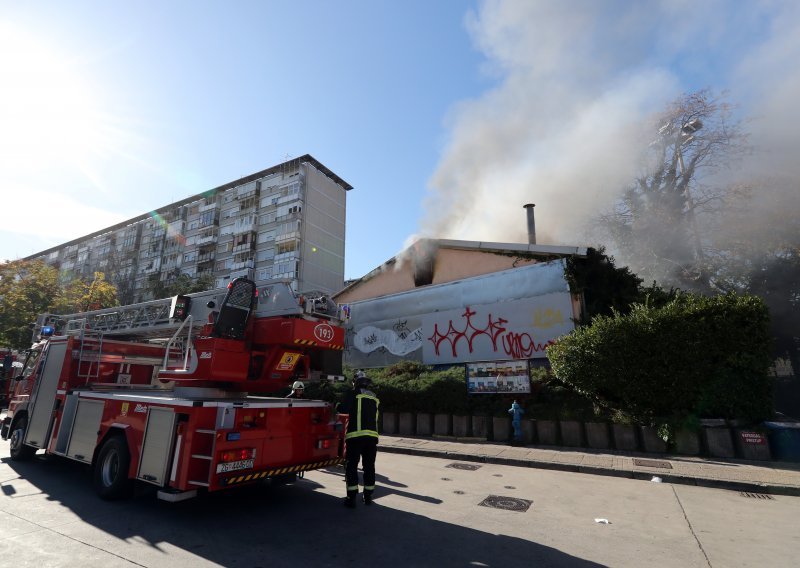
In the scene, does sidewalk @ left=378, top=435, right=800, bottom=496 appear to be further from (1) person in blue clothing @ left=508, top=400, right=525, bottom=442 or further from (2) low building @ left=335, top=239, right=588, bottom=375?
(2) low building @ left=335, top=239, right=588, bottom=375

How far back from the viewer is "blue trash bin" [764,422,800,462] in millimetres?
8297

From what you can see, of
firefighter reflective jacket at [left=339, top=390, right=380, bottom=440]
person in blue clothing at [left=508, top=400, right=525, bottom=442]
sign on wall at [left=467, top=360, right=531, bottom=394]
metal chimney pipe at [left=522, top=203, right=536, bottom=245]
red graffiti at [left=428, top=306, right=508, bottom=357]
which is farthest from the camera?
metal chimney pipe at [left=522, top=203, right=536, bottom=245]

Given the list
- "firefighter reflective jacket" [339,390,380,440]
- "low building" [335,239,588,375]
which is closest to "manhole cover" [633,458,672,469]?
"low building" [335,239,588,375]

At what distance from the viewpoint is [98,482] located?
576cm

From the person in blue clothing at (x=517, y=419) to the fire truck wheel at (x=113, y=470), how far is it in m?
8.47

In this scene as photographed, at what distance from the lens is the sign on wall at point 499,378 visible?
11.5 metres

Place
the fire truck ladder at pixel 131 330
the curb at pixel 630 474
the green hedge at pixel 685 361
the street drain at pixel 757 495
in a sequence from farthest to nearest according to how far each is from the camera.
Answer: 1. the green hedge at pixel 685 361
2. the fire truck ladder at pixel 131 330
3. the curb at pixel 630 474
4. the street drain at pixel 757 495

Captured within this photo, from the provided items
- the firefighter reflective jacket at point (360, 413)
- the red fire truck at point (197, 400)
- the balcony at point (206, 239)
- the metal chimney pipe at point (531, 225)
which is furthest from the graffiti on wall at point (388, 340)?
the balcony at point (206, 239)

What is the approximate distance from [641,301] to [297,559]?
1301cm

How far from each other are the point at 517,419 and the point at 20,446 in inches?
419

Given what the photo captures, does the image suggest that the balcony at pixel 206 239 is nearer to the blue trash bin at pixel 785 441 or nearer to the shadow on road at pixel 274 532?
the shadow on road at pixel 274 532

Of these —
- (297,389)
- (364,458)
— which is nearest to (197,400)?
(297,389)

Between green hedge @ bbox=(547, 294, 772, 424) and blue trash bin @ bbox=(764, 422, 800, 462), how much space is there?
0.36m

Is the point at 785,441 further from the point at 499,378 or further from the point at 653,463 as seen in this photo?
the point at 499,378
